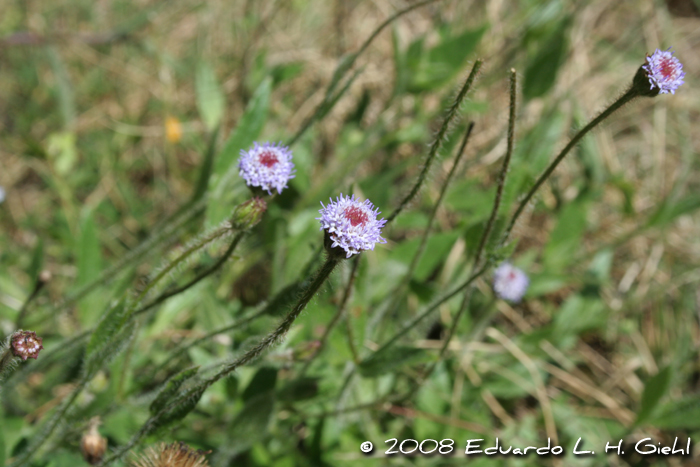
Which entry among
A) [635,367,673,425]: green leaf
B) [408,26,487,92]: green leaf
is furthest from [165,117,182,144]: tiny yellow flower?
[635,367,673,425]: green leaf

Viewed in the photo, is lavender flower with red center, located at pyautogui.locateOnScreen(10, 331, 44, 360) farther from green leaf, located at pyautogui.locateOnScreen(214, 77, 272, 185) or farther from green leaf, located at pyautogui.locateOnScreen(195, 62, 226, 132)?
green leaf, located at pyautogui.locateOnScreen(195, 62, 226, 132)

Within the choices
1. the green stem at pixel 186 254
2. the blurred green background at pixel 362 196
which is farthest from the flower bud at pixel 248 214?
the blurred green background at pixel 362 196

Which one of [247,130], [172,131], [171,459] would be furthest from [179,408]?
[172,131]

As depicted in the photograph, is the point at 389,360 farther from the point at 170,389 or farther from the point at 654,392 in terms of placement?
the point at 654,392

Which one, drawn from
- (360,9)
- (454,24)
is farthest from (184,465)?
(360,9)

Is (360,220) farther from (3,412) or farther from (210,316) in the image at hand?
(3,412)
